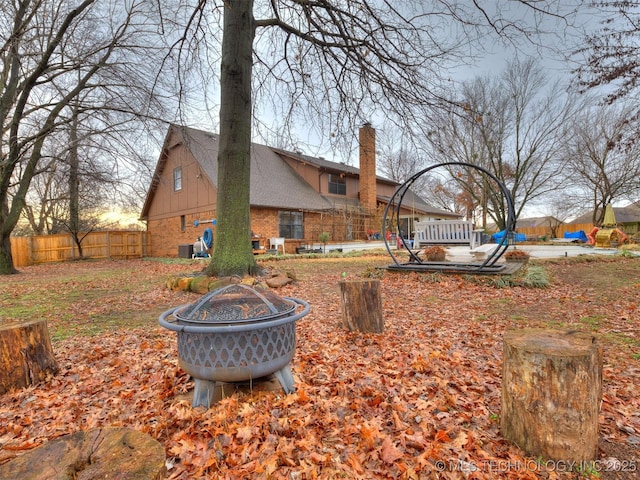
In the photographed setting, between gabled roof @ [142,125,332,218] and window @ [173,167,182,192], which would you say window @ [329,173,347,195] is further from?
window @ [173,167,182,192]

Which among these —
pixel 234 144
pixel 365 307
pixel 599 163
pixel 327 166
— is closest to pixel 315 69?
pixel 234 144

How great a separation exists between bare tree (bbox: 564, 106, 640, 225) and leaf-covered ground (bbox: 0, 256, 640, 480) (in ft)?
68.6

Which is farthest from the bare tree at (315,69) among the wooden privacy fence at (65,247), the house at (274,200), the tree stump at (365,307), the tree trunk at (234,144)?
the wooden privacy fence at (65,247)

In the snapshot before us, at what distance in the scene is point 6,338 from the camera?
8.95 feet

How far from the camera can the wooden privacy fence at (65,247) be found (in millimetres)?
18484

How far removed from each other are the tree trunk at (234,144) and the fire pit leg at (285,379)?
4485mm

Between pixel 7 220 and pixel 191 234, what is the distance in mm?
8436

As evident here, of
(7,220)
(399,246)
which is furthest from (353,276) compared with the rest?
(7,220)

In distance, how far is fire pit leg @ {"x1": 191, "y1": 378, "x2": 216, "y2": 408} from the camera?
2.31 metres

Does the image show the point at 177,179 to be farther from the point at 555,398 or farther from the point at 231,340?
the point at 555,398

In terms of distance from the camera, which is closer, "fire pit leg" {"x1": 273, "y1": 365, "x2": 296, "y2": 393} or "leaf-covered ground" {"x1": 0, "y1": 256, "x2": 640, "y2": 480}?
"leaf-covered ground" {"x1": 0, "y1": 256, "x2": 640, "y2": 480}

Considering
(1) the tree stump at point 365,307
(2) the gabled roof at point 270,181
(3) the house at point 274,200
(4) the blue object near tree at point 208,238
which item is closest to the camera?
(1) the tree stump at point 365,307

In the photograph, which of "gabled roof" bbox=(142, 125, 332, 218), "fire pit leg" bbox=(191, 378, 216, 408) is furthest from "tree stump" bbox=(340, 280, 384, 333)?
"gabled roof" bbox=(142, 125, 332, 218)

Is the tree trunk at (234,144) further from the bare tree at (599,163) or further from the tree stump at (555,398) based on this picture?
the bare tree at (599,163)
